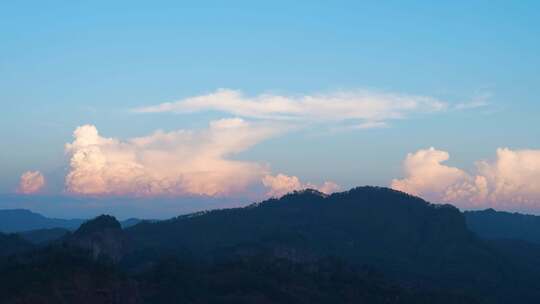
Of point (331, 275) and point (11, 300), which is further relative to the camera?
point (331, 275)

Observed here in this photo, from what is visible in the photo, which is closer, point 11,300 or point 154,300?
point 11,300

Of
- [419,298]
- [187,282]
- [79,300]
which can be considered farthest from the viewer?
[419,298]

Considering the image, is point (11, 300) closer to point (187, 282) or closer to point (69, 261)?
point (69, 261)

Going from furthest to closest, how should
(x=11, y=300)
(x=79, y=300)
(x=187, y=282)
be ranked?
(x=187, y=282)
(x=79, y=300)
(x=11, y=300)

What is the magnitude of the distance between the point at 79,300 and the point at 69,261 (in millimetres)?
Result: 14932

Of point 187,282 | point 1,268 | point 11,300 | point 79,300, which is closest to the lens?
point 11,300

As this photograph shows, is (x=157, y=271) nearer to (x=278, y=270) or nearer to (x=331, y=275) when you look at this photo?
(x=278, y=270)

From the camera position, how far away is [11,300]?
5241 inches

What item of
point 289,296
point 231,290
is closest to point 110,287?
point 231,290

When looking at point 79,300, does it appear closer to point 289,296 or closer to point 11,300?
point 11,300

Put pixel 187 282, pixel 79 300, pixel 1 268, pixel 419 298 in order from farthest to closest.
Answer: pixel 419 298 < pixel 187 282 < pixel 1 268 < pixel 79 300

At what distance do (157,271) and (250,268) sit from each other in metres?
27.9

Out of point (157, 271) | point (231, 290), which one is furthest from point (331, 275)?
point (157, 271)

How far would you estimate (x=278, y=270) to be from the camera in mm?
192875
